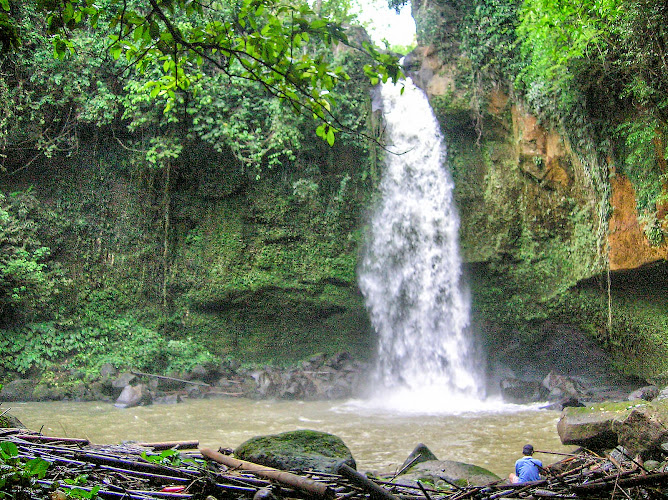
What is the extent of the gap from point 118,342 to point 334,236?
524 cm

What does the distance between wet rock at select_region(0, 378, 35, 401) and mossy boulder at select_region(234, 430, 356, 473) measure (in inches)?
266

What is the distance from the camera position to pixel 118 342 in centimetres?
1055

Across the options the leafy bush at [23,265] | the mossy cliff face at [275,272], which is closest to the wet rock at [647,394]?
the mossy cliff face at [275,272]

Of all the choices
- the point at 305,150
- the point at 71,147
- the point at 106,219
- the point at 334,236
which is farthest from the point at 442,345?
the point at 71,147

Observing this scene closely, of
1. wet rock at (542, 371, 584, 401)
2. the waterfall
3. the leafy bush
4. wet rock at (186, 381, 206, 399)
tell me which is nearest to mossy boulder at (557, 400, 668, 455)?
wet rock at (542, 371, 584, 401)

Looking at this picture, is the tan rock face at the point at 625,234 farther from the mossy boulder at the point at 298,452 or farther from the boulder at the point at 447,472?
the mossy boulder at the point at 298,452

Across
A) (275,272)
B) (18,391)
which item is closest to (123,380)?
(18,391)

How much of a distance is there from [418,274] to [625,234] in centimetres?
415

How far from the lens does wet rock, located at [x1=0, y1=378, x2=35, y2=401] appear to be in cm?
849

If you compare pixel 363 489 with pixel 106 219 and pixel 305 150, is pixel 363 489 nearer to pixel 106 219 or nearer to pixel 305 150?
pixel 305 150

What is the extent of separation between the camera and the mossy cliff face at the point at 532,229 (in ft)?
30.7

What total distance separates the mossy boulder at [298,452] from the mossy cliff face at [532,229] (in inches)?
292

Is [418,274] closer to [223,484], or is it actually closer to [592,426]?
[592,426]

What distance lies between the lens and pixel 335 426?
7773 millimetres
